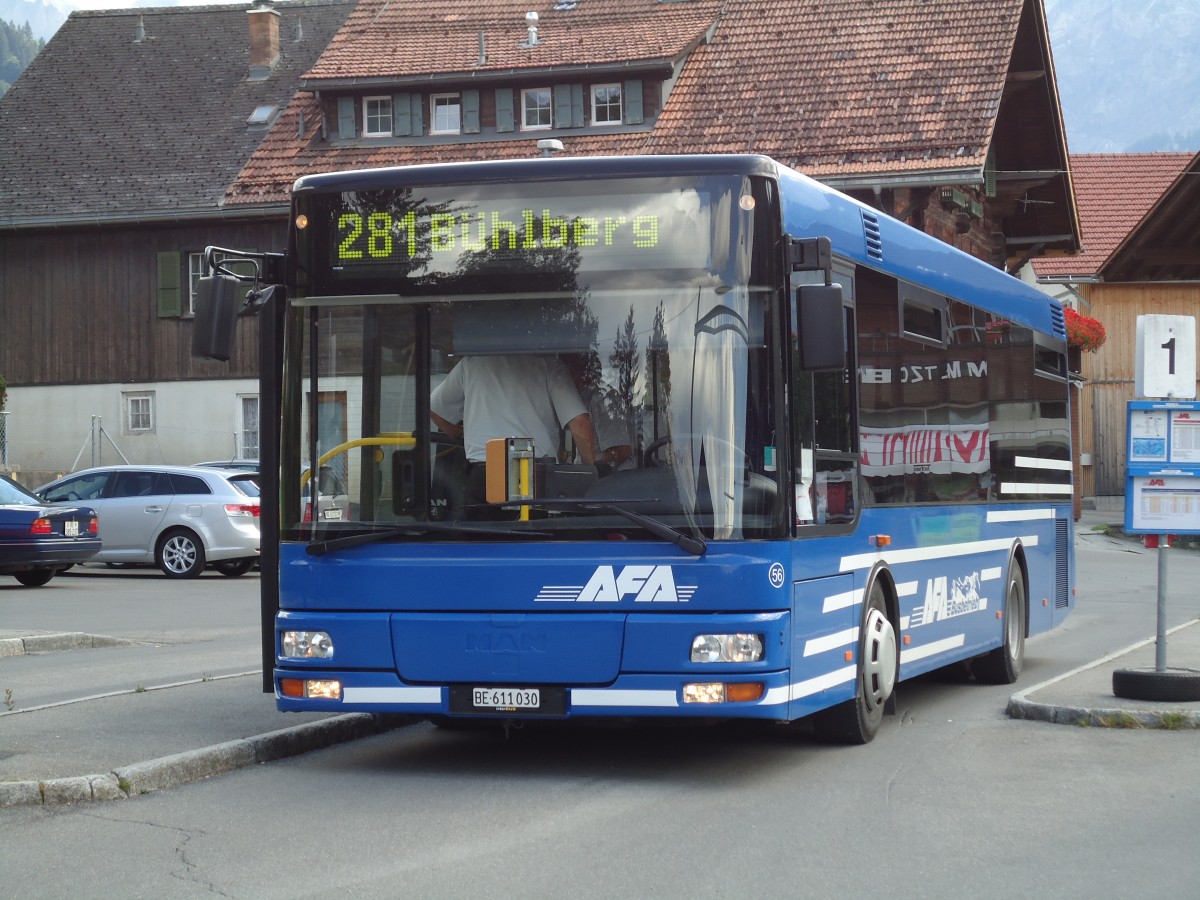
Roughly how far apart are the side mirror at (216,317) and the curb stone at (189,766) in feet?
6.32

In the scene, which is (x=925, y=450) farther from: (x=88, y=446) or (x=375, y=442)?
(x=88, y=446)

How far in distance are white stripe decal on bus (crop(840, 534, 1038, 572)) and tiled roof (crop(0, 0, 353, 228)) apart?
29.0 m

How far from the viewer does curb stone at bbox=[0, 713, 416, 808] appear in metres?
7.88

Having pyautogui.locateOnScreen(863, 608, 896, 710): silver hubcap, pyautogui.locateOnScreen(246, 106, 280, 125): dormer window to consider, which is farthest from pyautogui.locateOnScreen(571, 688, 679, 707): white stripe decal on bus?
pyautogui.locateOnScreen(246, 106, 280, 125): dormer window

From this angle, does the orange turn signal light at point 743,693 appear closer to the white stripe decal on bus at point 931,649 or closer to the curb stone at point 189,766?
the white stripe decal on bus at point 931,649

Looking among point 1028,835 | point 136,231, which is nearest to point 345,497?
point 1028,835

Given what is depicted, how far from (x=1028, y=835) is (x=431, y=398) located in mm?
3349

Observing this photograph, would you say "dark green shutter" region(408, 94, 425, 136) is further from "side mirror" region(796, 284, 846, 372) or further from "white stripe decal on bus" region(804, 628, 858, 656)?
"side mirror" region(796, 284, 846, 372)

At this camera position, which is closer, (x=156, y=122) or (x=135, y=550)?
(x=135, y=550)

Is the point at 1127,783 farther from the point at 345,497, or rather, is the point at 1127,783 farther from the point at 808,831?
the point at 345,497

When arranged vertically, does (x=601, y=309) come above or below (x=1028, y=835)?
above

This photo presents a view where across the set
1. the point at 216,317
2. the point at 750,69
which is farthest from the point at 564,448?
the point at 750,69

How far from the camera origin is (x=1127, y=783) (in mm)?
8453

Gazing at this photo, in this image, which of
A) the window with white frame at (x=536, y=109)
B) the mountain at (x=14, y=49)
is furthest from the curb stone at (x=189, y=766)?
the mountain at (x=14, y=49)
